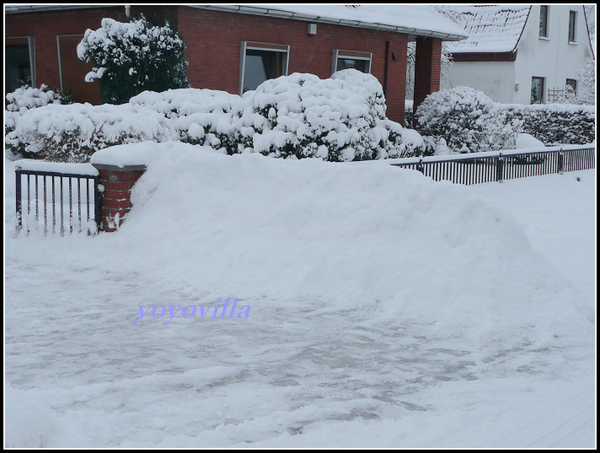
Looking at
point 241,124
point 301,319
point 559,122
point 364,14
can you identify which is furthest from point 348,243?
point 559,122

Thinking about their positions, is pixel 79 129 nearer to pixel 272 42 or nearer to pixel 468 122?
pixel 272 42

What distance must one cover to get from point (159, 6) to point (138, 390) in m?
13.0

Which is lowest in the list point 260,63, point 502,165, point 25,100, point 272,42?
point 502,165

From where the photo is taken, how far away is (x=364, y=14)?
781 inches

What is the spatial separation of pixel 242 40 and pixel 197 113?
16.9 feet

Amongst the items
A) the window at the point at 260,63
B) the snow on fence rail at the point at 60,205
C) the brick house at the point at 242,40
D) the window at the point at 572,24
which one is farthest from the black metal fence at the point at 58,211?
the window at the point at 572,24

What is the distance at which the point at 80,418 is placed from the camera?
4328 mm

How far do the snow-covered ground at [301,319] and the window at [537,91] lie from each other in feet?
81.7

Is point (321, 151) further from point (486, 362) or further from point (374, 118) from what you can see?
point (486, 362)

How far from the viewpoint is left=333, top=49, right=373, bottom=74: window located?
65.0ft

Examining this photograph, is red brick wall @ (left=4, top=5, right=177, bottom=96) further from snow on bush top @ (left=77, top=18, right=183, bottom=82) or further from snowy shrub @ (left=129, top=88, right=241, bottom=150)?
snowy shrub @ (left=129, top=88, right=241, bottom=150)

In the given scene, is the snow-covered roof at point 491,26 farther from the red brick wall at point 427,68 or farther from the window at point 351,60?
the window at point 351,60

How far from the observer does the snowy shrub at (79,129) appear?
11430 millimetres

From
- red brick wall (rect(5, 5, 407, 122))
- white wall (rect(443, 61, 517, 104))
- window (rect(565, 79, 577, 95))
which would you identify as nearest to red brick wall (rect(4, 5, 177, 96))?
red brick wall (rect(5, 5, 407, 122))
